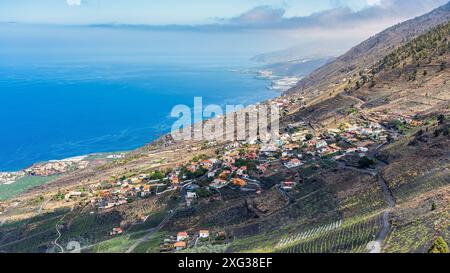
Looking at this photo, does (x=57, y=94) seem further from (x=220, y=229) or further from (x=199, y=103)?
(x=220, y=229)

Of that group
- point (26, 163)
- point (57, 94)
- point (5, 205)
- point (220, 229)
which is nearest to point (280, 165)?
point (220, 229)

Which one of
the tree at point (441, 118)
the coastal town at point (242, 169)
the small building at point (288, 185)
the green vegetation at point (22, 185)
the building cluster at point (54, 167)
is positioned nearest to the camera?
the small building at point (288, 185)

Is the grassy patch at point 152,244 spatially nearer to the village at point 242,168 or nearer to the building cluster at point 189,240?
the building cluster at point 189,240

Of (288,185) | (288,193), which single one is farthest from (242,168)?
(288,193)

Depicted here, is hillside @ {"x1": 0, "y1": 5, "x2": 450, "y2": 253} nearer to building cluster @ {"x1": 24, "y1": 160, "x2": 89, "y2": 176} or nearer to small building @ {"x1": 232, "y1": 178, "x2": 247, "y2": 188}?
small building @ {"x1": 232, "y1": 178, "x2": 247, "y2": 188}

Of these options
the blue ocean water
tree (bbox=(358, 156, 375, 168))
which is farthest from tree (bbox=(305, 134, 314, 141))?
the blue ocean water

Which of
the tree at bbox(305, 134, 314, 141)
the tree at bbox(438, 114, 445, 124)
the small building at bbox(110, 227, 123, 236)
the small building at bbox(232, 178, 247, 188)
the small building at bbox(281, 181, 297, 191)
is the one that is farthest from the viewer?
the tree at bbox(305, 134, 314, 141)

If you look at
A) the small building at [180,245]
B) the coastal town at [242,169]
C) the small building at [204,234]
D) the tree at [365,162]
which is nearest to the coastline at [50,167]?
the coastal town at [242,169]
